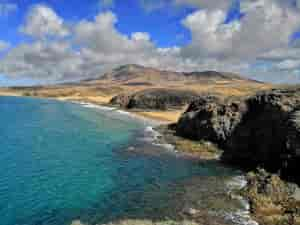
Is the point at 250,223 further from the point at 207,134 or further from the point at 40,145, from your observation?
the point at 40,145

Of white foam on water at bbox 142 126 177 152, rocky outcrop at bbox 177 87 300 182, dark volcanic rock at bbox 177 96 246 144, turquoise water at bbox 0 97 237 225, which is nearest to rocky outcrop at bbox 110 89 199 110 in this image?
white foam on water at bbox 142 126 177 152

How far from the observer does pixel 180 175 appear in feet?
131

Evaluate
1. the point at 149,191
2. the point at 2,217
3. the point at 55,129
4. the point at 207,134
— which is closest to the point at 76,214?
the point at 2,217

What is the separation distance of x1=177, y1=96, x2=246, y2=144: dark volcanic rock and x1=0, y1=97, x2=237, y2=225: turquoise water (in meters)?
11.5

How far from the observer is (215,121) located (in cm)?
5844

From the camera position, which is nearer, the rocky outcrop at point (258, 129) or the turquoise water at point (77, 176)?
the turquoise water at point (77, 176)

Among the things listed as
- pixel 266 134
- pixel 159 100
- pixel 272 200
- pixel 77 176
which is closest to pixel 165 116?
pixel 159 100

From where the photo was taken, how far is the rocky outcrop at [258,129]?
3703cm

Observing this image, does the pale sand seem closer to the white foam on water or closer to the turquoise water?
the white foam on water

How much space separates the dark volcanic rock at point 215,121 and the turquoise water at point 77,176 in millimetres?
11534

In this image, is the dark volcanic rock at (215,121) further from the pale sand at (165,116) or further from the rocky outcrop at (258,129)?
the pale sand at (165,116)

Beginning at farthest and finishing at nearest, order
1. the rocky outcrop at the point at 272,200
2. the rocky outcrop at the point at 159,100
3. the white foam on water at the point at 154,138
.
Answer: the rocky outcrop at the point at 159,100
the white foam on water at the point at 154,138
the rocky outcrop at the point at 272,200

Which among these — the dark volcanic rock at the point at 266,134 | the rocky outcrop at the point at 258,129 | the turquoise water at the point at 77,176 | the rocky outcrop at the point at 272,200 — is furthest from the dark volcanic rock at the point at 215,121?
the rocky outcrop at the point at 272,200

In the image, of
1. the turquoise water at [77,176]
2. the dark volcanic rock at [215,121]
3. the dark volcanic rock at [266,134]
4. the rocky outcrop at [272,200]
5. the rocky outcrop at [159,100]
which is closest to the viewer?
the rocky outcrop at [272,200]
